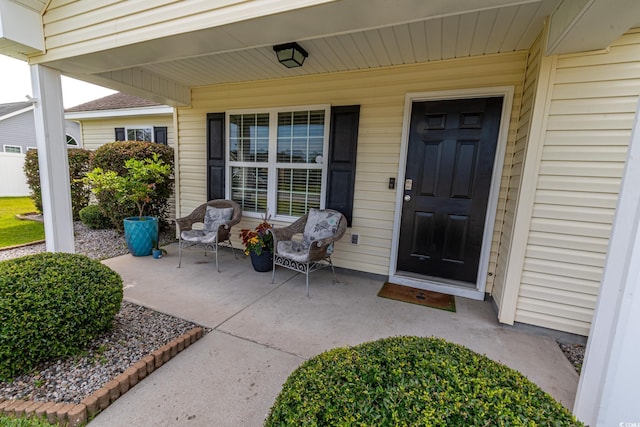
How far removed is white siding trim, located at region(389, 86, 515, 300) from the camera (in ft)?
9.01

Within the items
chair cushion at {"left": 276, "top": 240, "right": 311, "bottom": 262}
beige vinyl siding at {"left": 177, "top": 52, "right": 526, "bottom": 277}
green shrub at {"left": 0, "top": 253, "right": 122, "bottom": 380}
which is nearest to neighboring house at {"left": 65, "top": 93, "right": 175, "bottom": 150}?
beige vinyl siding at {"left": 177, "top": 52, "right": 526, "bottom": 277}

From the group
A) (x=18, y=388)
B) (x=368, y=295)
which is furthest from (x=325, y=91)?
(x=18, y=388)

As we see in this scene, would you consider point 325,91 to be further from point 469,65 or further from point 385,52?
point 469,65

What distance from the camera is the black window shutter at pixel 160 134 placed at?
6.13m

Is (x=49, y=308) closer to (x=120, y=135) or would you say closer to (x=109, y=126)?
(x=120, y=135)

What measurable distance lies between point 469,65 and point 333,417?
128 inches

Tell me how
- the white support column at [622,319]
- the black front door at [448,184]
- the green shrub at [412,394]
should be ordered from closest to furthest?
the green shrub at [412,394], the white support column at [622,319], the black front door at [448,184]

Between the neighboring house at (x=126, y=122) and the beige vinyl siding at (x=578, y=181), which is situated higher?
the neighboring house at (x=126, y=122)

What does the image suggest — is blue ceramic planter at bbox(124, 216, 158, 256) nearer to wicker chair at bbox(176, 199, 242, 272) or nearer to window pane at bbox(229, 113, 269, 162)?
wicker chair at bbox(176, 199, 242, 272)

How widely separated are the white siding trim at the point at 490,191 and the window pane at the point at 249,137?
1.94 m

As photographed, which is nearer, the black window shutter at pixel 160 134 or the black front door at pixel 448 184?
the black front door at pixel 448 184

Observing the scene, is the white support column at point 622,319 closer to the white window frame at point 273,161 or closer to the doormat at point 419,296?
the doormat at point 419,296

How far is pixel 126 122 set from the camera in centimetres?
655

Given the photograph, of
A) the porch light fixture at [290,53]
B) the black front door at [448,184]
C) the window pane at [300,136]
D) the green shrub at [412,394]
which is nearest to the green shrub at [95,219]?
the window pane at [300,136]
